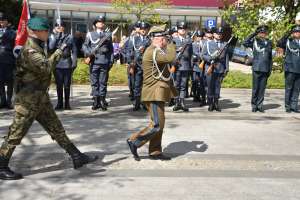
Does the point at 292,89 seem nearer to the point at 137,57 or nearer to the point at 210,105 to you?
the point at 210,105

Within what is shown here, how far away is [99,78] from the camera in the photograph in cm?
1120

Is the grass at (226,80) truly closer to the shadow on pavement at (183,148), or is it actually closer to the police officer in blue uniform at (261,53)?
the police officer in blue uniform at (261,53)

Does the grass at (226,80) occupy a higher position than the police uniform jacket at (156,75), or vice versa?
the police uniform jacket at (156,75)

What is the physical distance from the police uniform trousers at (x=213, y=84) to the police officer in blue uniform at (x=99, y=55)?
2207 millimetres

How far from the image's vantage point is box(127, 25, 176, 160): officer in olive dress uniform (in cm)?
665

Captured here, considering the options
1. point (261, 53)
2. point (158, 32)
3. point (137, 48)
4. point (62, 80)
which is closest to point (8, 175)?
point (158, 32)

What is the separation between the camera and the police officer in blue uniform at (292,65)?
11297mm

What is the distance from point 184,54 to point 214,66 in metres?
0.71

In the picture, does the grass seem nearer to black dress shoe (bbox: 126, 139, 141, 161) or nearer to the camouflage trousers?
black dress shoe (bbox: 126, 139, 141, 161)

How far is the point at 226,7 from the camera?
1445 cm

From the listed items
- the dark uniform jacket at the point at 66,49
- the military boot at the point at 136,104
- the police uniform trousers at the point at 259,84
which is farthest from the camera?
the police uniform trousers at the point at 259,84

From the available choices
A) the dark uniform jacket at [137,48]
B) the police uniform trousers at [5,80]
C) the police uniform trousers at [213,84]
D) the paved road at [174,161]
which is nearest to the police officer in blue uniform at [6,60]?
the police uniform trousers at [5,80]

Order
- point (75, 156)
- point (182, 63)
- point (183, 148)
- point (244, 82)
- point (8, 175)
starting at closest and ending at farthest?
point (8, 175), point (75, 156), point (183, 148), point (182, 63), point (244, 82)

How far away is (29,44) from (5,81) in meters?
5.75
